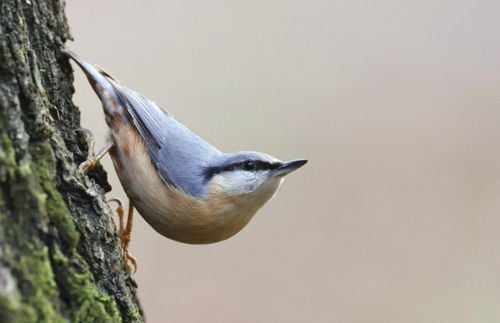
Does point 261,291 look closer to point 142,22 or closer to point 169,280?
point 169,280

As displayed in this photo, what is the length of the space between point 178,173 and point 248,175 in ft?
1.00

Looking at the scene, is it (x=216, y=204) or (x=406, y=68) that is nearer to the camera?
(x=216, y=204)

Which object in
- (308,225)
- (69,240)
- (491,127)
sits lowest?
(69,240)

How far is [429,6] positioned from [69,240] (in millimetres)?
6731

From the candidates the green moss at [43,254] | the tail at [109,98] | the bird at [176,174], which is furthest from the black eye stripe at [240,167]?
the green moss at [43,254]

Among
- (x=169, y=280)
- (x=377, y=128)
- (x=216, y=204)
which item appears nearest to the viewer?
(x=216, y=204)

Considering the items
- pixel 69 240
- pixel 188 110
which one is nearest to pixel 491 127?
pixel 188 110

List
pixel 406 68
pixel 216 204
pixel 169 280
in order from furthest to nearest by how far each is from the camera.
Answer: pixel 406 68, pixel 169 280, pixel 216 204

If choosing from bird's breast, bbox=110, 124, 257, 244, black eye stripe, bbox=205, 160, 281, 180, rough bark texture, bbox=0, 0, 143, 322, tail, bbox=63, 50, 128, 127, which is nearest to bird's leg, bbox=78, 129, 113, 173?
rough bark texture, bbox=0, 0, 143, 322

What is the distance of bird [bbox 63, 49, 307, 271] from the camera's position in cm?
296

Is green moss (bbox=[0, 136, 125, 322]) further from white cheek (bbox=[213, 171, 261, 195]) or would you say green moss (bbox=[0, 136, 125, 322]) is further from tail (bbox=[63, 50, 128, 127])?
tail (bbox=[63, 50, 128, 127])

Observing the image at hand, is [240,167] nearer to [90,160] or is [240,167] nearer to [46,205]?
[90,160]

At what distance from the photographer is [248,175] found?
3.10m

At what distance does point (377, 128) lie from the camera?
655cm
